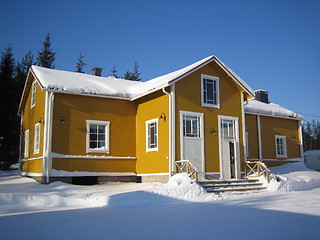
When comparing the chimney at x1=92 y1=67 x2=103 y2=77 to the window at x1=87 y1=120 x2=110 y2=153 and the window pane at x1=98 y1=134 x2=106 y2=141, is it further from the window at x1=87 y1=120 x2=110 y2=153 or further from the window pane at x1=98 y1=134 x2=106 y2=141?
the window pane at x1=98 y1=134 x2=106 y2=141

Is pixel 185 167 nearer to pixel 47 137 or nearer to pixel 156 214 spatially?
pixel 156 214

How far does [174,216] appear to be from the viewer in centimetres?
815

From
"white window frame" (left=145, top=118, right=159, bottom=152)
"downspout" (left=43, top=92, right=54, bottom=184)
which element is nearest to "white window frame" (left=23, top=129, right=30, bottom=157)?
"downspout" (left=43, top=92, right=54, bottom=184)

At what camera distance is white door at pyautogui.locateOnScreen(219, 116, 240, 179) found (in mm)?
15365

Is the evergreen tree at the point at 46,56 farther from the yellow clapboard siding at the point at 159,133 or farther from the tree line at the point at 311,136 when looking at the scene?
the tree line at the point at 311,136

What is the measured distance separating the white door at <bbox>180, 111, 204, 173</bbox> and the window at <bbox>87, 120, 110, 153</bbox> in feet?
12.3

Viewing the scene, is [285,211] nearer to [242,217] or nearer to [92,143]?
[242,217]

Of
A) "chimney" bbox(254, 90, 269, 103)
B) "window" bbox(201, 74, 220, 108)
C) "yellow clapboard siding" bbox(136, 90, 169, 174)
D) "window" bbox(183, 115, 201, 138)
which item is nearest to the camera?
"yellow clapboard siding" bbox(136, 90, 169, 174)

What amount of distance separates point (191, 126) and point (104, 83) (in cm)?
564

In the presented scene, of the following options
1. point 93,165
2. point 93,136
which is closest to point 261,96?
point 93,136

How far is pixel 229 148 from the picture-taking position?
15734 millimetres

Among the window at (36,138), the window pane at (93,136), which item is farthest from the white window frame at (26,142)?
the window pane at (93,136)

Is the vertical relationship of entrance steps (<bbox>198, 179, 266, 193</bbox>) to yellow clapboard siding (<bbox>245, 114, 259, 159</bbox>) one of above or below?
below

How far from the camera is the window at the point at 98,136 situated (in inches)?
603
